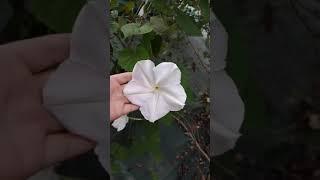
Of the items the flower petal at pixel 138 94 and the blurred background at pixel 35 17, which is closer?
the blurred background at pixel 35 17

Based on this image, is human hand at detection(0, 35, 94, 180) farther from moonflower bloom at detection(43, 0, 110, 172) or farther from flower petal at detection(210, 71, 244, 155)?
flower petal at detection(210, 71, 244, 155)

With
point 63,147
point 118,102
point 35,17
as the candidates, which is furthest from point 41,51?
point 118,102

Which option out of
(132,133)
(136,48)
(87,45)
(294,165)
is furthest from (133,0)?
(294,165)

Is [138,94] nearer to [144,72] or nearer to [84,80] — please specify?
[144,72]

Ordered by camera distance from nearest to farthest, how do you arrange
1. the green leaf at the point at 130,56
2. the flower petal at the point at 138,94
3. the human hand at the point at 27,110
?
the human hand at the point at 27,110 < the flower petal at the point at 138,94 < the green leaf at the point at 130,56

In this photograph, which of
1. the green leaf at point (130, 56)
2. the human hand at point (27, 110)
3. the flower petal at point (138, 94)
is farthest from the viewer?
the green leaf at point (130, 56)

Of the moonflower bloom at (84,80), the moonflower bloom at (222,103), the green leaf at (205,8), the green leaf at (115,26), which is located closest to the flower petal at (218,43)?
the moonflower bloom at (222,103)

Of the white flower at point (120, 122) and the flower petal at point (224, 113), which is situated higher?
the flower petal at point (224, 113)

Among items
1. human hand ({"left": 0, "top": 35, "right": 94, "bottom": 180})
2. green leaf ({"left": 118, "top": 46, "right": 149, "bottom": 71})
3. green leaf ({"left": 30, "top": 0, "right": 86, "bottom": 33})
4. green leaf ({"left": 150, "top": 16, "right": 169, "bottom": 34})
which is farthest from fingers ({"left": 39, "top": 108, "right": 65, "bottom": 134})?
green leaf ({"left": 150, "top": 16, "right": 169, "bottom": 34})

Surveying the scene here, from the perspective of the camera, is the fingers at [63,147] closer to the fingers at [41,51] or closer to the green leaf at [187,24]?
the fingers at [41,51]
